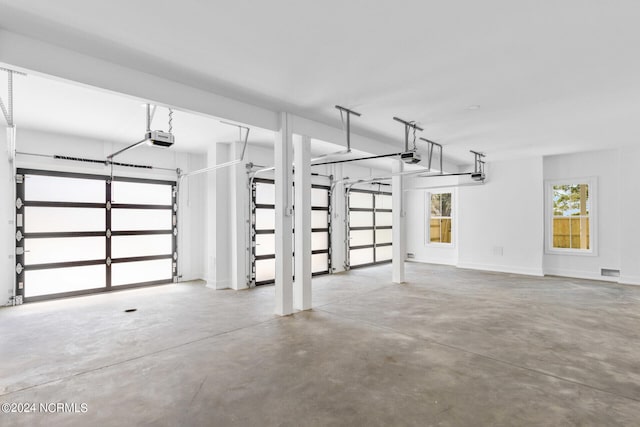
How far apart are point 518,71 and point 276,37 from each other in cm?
237

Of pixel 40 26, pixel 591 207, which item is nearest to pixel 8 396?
pixel 40 26

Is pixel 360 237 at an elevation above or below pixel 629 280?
above

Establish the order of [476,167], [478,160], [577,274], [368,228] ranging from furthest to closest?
[368,228], [478,160], [476,167], [577,274]

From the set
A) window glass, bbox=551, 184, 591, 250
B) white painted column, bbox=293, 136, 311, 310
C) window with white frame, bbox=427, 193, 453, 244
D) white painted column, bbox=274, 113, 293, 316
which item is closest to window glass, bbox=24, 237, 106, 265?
white painted column, bbox=274, 113, 293, 316

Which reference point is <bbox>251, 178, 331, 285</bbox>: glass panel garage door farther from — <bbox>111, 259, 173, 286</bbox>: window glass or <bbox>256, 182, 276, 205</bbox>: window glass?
<bbox>111, 259, 173, 286</bbox>: window glass

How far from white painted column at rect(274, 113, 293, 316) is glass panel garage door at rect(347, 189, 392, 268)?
426 centimetres

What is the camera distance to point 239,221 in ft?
21.5

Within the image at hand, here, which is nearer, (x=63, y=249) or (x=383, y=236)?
(x=63, y=249)

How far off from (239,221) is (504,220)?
635 centimetres

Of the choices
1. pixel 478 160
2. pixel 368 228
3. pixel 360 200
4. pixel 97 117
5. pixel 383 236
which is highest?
pixel 97 117

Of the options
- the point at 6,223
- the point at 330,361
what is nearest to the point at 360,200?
the point at 330,361

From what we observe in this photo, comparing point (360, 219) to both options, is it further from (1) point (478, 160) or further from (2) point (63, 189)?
(2) point (63, 189)

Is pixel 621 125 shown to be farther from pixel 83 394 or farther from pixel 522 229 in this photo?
pixel 83 394

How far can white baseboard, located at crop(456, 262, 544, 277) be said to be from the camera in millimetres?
7721
